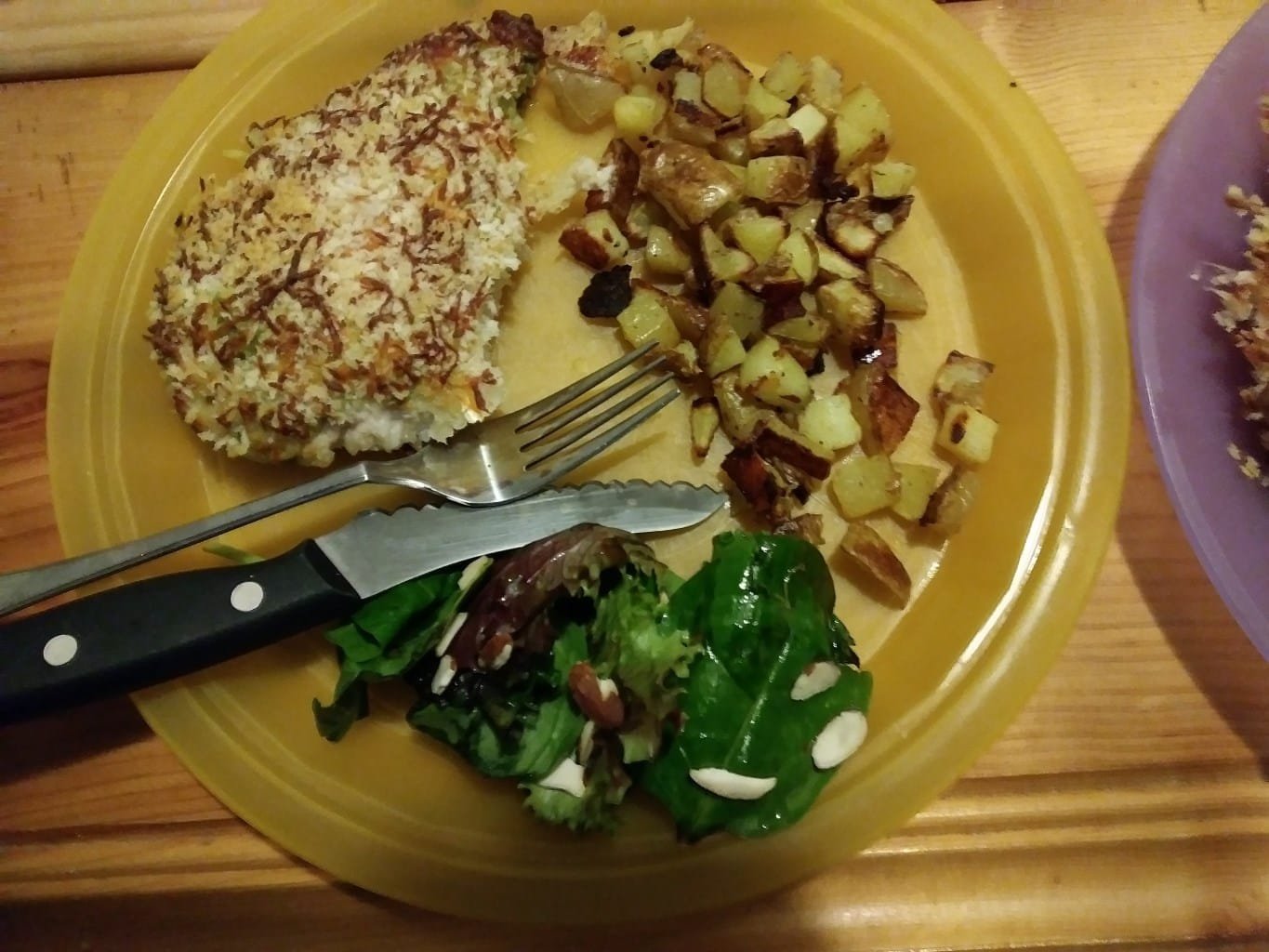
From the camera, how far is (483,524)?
103 centimetres

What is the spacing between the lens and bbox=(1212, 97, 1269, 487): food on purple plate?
3.36 ft

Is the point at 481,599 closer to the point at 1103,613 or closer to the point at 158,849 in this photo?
the point at 158,849

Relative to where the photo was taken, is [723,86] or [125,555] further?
[723,86]

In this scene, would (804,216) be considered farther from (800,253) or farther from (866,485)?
(866,485)

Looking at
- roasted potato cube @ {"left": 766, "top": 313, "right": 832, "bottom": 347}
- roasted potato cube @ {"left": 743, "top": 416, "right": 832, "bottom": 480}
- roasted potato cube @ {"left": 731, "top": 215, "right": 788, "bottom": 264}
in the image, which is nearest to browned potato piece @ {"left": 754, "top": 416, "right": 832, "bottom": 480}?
roasted potato cube @ {"left": 743, "top": 416, "right": 832, "bottom": 480}

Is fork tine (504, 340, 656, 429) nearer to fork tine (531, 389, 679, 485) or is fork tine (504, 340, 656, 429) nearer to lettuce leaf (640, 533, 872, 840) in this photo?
fork tine (531, 389, 679, 485)

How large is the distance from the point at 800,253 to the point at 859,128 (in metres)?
0.21

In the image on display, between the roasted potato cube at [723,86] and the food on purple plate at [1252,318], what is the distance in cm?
61

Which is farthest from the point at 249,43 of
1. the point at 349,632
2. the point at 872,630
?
the point at 872,630

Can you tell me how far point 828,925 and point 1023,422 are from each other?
0.64m

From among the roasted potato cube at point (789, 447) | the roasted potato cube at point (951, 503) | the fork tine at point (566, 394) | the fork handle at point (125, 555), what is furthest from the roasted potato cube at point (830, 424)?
the fork handle at point (125, 555)

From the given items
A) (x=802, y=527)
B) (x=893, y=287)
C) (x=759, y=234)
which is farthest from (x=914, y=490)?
(x=759, y=234)

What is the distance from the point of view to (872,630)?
113cm

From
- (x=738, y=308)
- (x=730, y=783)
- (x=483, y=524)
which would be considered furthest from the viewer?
(x=738, y=308)
